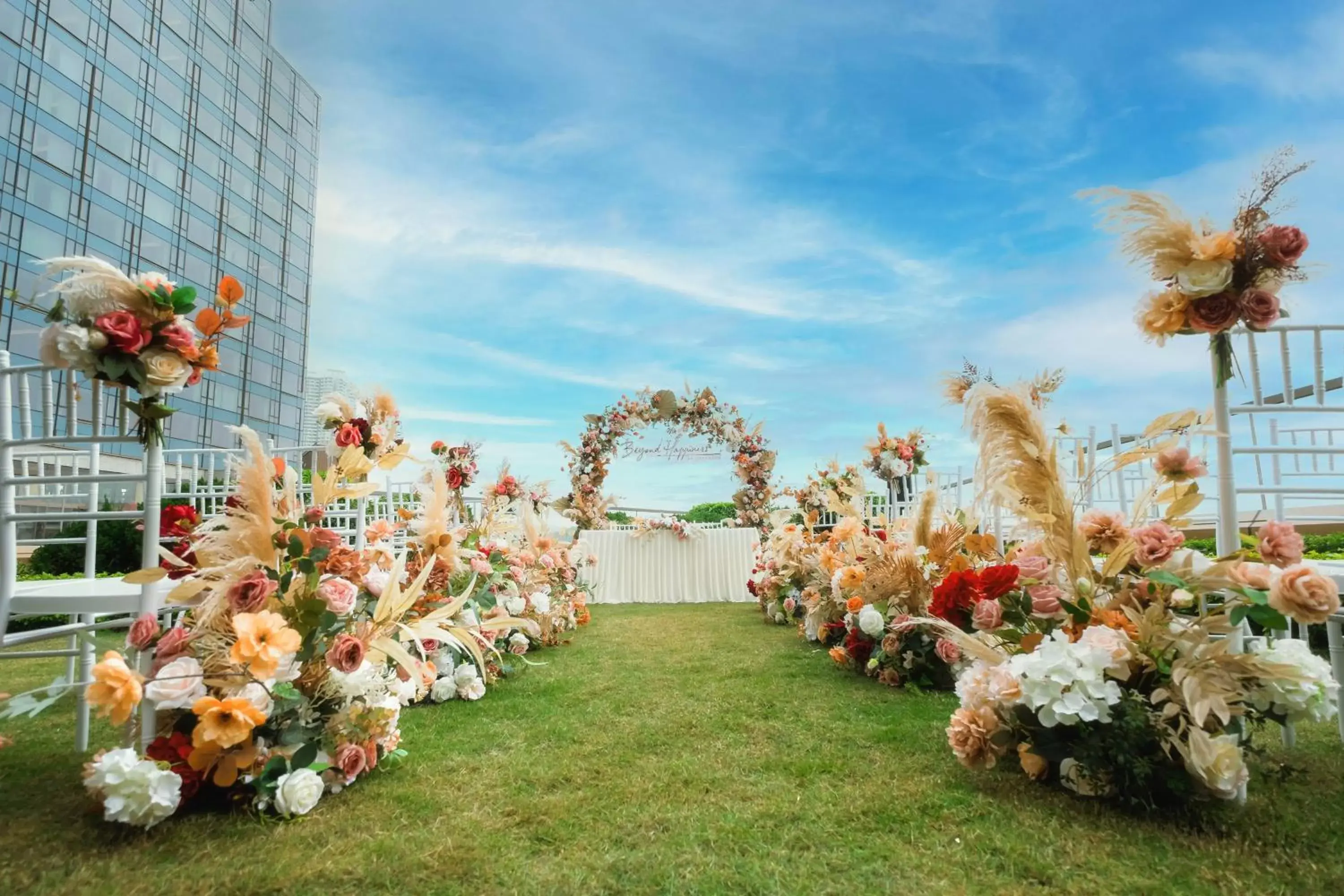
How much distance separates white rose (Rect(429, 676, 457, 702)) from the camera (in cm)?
323

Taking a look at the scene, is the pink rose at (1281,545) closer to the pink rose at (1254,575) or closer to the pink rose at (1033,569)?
the pink rose at (1254,575)

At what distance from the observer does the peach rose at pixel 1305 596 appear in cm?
155

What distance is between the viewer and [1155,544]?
1792mm

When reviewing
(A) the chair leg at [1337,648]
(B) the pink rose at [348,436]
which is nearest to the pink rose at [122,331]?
(B) the pink rose at [348,436]

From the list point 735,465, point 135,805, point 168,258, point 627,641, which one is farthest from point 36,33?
point 135,805

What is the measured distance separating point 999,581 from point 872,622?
1515 mm

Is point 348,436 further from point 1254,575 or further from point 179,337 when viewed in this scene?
point 1254,575

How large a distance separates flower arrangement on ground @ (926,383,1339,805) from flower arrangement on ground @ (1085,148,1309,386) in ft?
1.20

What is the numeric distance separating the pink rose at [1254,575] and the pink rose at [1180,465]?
287 mm

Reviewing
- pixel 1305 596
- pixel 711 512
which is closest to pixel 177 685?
pixel 1305 596

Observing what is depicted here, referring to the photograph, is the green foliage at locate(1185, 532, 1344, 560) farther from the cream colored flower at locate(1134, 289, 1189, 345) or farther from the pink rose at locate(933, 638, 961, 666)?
the cream colored flower at locate(1134, 289, 1189, 345)

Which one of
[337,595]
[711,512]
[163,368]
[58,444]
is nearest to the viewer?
[163,368]

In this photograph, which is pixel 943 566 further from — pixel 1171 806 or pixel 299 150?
pixel 299 150

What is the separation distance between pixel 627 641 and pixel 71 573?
555cm
